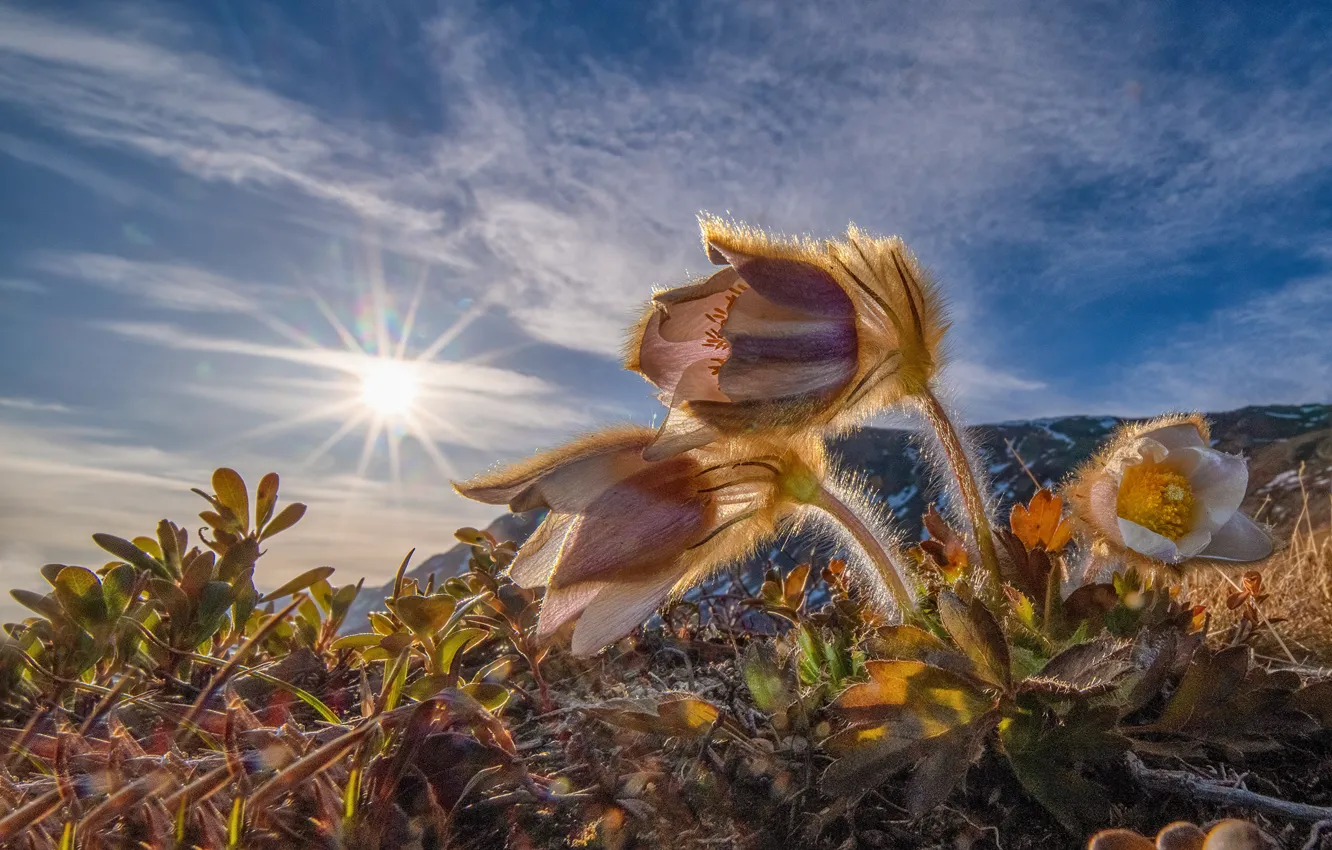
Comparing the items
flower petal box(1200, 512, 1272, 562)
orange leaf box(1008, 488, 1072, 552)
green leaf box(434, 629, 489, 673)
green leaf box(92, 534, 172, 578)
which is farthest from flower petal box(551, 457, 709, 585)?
flower petal box(1200, 512, 1272, 562)

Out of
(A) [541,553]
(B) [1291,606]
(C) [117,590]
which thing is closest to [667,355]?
(A) [541,553]

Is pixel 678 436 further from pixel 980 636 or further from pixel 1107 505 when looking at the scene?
pixel 1107 505

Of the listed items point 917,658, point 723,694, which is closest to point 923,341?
point 917,658

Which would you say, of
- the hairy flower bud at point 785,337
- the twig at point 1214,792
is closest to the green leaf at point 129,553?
the hairy flower bud at point 785,337

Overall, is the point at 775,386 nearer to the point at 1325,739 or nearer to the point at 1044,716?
the point at 1044,716

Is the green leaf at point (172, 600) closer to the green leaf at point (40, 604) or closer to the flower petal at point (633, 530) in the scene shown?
the green leaf at point (40, 604)

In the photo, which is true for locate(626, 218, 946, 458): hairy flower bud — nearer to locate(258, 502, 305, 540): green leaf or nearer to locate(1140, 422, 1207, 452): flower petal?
locate(1140, 422, 1207, 452): flower petal
